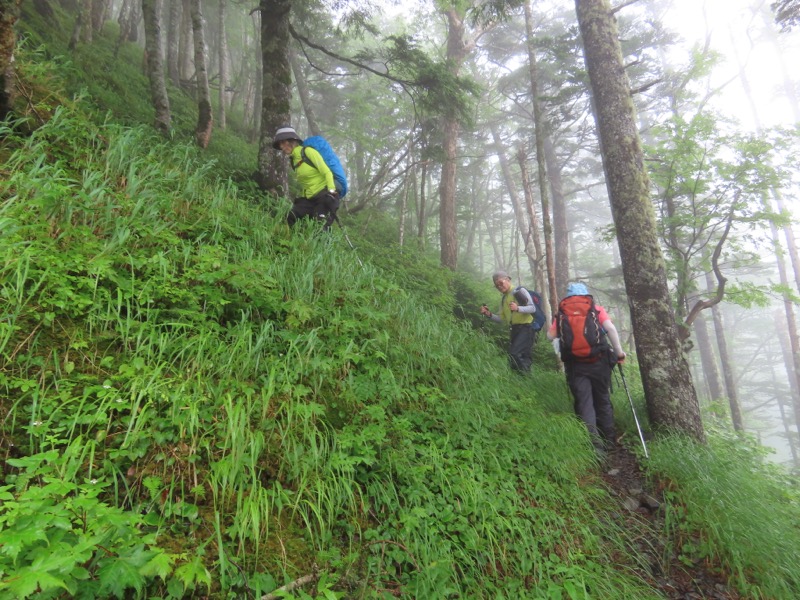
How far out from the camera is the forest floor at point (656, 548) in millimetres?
2520

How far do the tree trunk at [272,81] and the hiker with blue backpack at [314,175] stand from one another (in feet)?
1.95

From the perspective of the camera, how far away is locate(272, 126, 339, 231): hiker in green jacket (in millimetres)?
5078

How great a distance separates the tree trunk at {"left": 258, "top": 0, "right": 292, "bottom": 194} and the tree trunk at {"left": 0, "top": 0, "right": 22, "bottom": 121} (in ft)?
9.56

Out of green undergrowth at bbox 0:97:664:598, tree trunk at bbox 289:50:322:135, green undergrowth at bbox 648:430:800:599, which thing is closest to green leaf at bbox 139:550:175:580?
green undergrowth at bbox 0:97:664:598

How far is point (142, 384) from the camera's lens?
81.3 inches

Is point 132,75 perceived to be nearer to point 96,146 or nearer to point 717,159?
point 96,146

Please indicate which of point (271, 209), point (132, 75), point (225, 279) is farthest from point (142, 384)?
point (132, 75)

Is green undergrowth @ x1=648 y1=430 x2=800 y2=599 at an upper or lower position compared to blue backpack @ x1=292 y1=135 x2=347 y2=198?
lower

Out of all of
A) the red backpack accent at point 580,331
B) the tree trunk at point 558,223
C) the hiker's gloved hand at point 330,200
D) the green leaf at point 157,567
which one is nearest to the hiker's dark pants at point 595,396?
the red backpack accent at point 580,331

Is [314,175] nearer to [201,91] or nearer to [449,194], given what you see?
[201,91]

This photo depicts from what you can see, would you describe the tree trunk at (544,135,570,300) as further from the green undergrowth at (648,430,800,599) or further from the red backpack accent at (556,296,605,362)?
the green undergrowth at (648,430,800,599)

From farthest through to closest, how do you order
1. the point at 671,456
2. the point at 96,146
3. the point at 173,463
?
1. the point at 96,146
2. the point at 671,456
3. the point at 173,463

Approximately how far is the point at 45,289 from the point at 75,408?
81cm

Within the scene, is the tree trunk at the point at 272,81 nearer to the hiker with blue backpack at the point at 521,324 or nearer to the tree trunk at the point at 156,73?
the tree trunk at the point at 156,73
